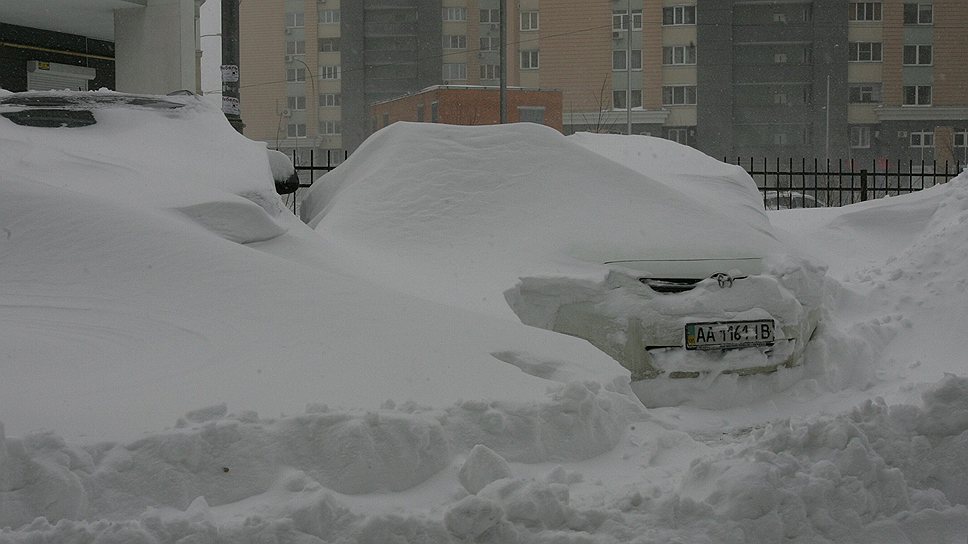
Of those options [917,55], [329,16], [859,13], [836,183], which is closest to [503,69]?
[836,183]

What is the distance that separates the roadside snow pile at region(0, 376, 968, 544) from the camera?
10.3ft

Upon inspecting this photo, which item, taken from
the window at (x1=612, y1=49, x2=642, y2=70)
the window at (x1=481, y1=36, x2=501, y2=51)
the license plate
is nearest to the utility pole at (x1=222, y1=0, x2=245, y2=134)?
the license plate

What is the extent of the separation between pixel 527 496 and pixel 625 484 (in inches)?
26.9

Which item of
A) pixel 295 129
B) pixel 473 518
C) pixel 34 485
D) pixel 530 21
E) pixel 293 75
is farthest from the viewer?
→ pixel 295 129

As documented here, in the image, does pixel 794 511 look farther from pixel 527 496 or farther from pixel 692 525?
pixel 527 496

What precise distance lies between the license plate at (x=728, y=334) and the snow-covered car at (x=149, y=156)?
7.85 feet

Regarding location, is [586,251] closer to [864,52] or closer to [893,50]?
[864,52]

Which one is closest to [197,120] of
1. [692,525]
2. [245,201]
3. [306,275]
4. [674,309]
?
[245,201]

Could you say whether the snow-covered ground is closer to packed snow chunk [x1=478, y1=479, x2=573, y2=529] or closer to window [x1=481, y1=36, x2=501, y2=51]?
packed snow chunk [x1=478, y1=479, x2=573, y2=529]

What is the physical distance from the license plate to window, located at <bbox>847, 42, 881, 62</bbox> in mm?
55124

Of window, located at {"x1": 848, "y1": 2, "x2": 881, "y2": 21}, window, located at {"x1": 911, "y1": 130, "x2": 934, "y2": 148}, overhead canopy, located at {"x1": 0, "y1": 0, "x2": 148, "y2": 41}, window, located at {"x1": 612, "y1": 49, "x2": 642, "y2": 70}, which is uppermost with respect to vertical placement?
window, located at {"x1": 848, "y1": 2, "x2": 881, "y2": 21}

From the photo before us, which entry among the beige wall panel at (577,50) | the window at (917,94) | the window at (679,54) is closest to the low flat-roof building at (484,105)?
the beige wall panel at (577,50)

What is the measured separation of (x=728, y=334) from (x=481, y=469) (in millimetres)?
Answer: 2911

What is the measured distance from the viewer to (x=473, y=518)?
3246 millimetres
